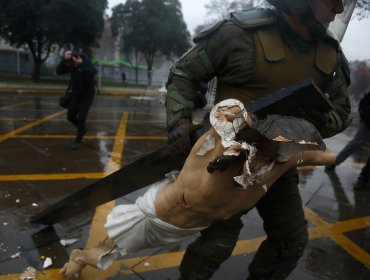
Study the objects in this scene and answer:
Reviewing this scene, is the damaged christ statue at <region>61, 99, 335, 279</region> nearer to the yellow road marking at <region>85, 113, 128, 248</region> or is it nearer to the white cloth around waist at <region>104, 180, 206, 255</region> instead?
the white cloth around waist at <region>104, 180, 206, 255</region>

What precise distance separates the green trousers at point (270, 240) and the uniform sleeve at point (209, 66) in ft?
2.03

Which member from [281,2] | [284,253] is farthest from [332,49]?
[284,253]

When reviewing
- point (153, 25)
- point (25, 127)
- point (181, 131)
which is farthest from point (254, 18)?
point (153, 25)

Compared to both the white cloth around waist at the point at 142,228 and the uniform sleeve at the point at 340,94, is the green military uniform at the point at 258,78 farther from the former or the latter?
the white cloth around waist at the point at 142,228

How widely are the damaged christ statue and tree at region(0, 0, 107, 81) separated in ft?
64.2

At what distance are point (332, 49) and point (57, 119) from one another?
7632 mm

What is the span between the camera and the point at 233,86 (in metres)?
1.92

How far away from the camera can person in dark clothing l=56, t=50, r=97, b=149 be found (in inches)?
222

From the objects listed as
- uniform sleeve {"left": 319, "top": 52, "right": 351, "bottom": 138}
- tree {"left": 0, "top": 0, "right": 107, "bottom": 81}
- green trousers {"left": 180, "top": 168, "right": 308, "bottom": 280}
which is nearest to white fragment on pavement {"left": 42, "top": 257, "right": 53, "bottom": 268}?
green trousers {"left": 180, "top": 168, "right": 308, "bottom": 280}

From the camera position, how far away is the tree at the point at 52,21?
19078 millimetres

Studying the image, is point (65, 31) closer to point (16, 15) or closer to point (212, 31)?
point (16, 15)

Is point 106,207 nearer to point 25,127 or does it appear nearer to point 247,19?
point 247,19

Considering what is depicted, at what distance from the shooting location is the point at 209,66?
1913 millimetres

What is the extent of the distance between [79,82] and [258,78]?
14.6ft
